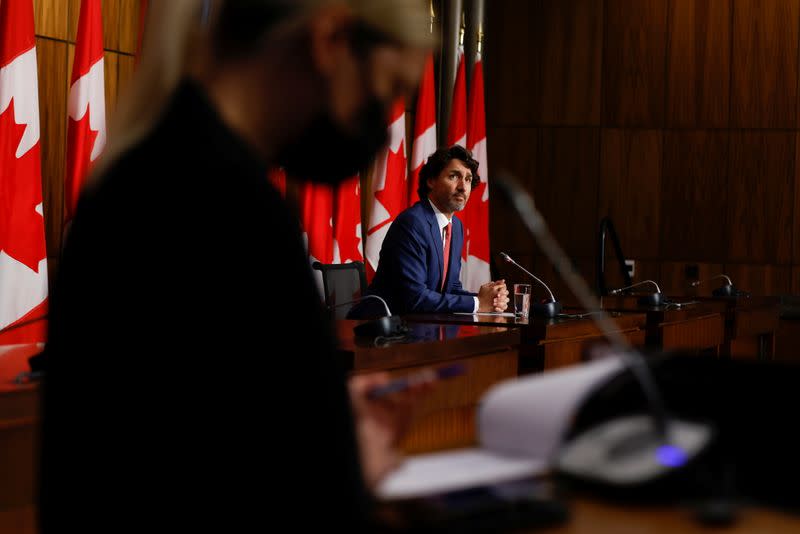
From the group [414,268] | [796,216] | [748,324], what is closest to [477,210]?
[748,324]

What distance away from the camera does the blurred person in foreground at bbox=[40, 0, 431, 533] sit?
0.87 m

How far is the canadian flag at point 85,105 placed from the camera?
4516mm

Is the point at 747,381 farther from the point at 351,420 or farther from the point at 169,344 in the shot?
the point at 169,344

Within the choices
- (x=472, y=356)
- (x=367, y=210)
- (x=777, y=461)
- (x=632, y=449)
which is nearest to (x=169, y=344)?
(x=632, y=449)

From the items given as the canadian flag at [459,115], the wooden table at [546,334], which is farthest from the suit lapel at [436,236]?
the canadian flag at [459,115]

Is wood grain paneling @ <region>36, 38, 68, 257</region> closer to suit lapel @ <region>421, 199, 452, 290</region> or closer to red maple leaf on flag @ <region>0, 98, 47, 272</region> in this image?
red maple leaf on flag @ <region>0, 98, 47, 272</region>

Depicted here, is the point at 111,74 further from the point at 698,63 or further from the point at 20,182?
the point at 698,63

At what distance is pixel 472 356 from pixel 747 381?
7.38ft

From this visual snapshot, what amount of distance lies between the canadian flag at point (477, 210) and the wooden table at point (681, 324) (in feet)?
6.23

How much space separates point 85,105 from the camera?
457cm

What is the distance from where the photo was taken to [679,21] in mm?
8359

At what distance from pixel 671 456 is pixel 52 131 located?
431cm

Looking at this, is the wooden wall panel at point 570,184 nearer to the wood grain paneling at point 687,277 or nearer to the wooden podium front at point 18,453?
the wood grain paneling at point 687,277

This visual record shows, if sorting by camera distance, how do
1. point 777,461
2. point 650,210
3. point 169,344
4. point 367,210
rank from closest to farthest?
1. point 169,344
2. point 777,461
3. point 367,210
4. point 650,210
